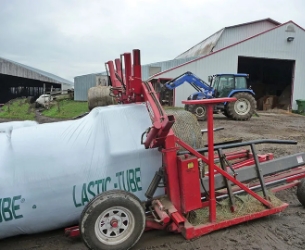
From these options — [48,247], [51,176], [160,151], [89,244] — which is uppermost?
[160,151]

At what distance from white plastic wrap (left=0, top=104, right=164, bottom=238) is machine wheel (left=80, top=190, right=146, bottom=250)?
40 cm

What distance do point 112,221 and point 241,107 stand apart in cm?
1356

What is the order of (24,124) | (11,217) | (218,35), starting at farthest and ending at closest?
(218,35) → (24,124) → (11,217)

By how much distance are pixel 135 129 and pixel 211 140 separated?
0.91m

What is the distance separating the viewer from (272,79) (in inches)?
1148

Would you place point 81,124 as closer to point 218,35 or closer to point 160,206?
point 160,206

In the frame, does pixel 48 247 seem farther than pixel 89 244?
Yes

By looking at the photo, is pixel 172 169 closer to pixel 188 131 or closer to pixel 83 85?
pixel 188 131

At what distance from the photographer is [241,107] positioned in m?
15.5

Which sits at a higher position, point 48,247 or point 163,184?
point 163,184

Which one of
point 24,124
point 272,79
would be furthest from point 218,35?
point 24,124

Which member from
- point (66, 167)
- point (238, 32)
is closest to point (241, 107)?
point (66, 167)

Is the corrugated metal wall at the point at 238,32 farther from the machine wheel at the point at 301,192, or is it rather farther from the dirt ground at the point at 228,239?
the dirt ground at the point at 228,239

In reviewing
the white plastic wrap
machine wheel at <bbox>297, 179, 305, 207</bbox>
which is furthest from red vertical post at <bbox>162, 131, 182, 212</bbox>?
machine wheel at <bbox>297, 179, 305, 207</bbox>
